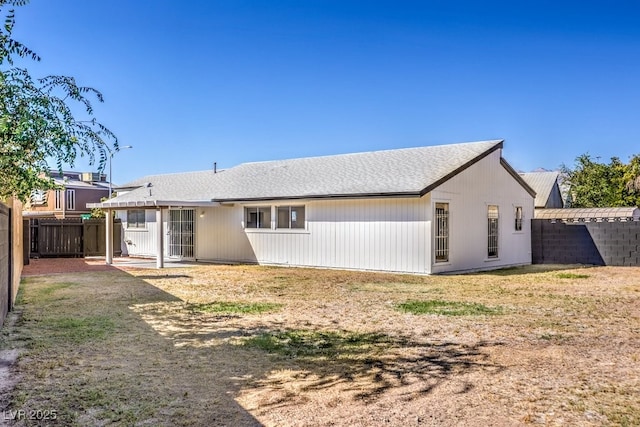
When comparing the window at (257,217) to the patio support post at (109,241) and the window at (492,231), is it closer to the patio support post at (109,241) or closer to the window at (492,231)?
the patio support post at (109,241)

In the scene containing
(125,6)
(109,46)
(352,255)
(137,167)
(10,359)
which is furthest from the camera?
(137,167)

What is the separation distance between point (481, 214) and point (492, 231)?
1094mm

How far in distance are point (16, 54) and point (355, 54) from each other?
16481mm

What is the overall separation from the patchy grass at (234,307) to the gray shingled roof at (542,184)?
28.4 metres

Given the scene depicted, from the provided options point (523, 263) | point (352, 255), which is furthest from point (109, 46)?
point (523, 263)

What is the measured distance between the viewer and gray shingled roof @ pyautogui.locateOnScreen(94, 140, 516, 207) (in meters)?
15.5

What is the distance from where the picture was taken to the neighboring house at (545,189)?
33531 millimetres

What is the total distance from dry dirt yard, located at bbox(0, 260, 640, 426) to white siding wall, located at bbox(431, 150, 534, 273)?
4739mm

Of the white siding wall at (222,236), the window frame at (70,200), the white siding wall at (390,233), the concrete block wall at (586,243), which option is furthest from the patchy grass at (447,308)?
the window frame at (70,200)

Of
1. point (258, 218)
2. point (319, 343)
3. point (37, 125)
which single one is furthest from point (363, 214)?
point (37, 125)

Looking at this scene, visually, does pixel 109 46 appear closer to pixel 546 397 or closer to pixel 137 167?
pixel 546 397

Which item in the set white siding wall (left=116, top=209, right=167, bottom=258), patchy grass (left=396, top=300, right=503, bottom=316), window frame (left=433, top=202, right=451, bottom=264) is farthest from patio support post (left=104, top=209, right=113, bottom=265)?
patchy grass (left=396, top=300, right=503, bottom=316)

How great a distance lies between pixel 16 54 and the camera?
476 cm

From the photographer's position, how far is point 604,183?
120 feet
